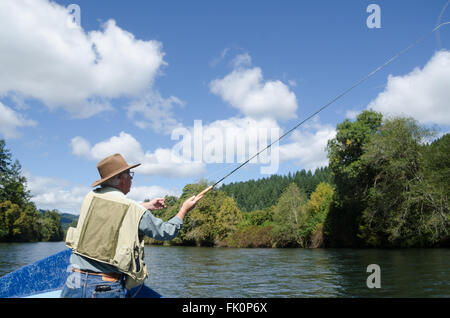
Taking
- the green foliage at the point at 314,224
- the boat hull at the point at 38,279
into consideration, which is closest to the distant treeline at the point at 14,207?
the green foliage at the point at 314,224

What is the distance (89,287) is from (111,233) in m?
0.49

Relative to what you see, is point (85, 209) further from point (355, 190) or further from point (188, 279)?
point (355, 190)

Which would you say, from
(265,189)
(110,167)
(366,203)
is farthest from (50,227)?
(110,167)

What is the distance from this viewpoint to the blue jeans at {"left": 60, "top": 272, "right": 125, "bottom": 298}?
10.0ft

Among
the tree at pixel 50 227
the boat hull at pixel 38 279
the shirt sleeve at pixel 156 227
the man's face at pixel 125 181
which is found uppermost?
the man's face at pixel 125 181

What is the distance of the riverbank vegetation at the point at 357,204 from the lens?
2661 cm

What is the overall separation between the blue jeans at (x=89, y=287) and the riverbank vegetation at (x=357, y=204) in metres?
26.0

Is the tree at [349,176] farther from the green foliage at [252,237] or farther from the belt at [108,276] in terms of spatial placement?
the belt at [108,276]

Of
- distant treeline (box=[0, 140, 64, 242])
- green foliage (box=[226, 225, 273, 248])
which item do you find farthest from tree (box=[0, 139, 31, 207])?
green foliage (box=[226, 225, 273, 248])

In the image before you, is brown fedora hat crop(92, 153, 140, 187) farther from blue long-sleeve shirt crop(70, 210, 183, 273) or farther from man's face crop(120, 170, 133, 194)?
blue long-sleeve shirt crop(70, 210, 183, 273)

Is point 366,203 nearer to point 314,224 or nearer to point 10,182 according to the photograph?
point 314,224

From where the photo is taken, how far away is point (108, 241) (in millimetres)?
3043

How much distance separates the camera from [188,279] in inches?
547
